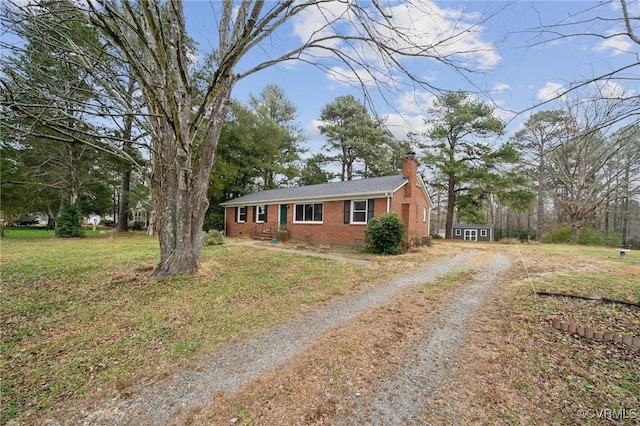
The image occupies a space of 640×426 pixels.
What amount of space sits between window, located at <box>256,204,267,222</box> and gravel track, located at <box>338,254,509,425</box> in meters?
15.4

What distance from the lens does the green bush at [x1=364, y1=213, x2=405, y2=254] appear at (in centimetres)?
1054

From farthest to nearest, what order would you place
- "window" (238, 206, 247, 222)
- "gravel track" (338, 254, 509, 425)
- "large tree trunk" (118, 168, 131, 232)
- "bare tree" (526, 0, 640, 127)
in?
"window" (238, 206, 247, 222) < "large tree trunk" (118, 168, 131, 232) < "bare tree" (526, 0, 640, 127) < "gravel track" (338, 254, 509, 425)

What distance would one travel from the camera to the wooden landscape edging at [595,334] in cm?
312

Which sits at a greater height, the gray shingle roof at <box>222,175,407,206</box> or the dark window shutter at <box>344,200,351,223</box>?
the gray shingle roof at <box>222,175,407,206</box>

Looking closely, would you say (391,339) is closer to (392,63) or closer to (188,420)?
(188,420)

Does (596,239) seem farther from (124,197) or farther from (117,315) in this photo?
(124,197)

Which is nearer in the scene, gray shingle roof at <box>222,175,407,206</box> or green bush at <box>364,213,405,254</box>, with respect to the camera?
green bush at <box>364,213,405,254</box>

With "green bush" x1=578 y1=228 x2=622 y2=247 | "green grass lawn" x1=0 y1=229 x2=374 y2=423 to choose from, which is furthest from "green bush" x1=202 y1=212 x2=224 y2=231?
"green bush" x1=578 y1=228 x2=622 y2=247

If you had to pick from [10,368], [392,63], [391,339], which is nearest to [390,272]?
[391,339]

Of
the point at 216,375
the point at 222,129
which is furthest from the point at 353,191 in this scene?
the point at 222,129

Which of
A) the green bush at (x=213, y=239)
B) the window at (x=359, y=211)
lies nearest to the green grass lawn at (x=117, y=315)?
the window at (x=359, y=211)

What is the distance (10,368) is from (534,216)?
44.5 meters

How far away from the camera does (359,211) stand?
13.4 m

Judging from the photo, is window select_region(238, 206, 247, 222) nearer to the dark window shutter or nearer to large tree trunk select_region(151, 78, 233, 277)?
the dark window shutter
